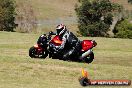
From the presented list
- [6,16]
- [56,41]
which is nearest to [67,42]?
[56,41]

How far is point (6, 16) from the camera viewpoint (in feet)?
201

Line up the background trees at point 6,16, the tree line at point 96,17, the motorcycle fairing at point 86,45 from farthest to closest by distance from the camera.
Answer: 1. the tree line at point 96,17
2. the background trees at point 6,16
3. the motorcycle fairing at point 86,45

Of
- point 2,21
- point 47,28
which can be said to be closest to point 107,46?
point 2,21

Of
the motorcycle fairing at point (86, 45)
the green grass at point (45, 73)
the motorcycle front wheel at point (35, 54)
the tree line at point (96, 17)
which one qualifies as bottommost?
the tree line at point (96, 17)

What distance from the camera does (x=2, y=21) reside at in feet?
197

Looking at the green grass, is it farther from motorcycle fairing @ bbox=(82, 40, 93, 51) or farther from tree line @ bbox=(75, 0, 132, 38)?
tree line @ bbox=(75, 0, 132, 38)

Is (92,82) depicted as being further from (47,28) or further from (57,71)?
(47,28)

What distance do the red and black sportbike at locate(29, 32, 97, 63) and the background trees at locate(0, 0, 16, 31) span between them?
41383mm

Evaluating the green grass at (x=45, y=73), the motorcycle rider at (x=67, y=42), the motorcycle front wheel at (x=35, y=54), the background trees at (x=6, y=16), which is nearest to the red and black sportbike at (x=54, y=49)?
the motorcycle front wheel at (x=35, y=54)

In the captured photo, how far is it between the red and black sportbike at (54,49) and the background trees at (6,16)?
41383 mm

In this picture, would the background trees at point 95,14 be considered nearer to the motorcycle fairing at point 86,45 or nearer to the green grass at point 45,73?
the motorcycle fairing at point 86,45

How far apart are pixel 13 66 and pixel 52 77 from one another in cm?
171

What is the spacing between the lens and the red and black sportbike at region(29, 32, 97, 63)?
18.6 meters

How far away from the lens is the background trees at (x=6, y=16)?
197 ft
